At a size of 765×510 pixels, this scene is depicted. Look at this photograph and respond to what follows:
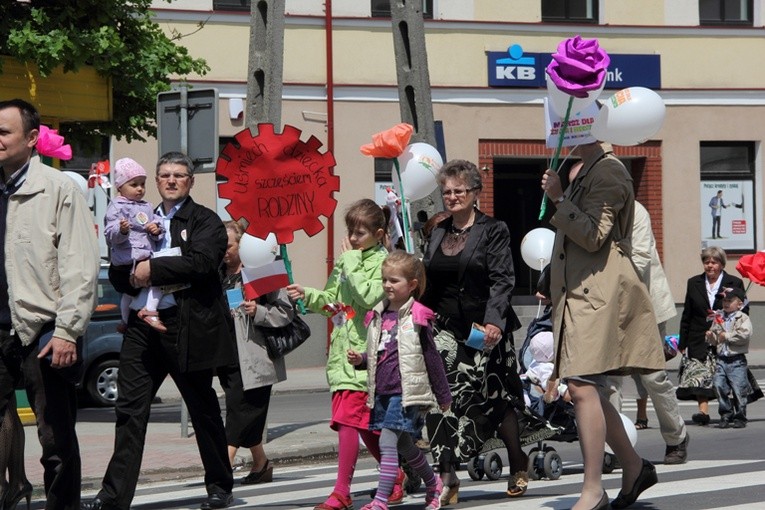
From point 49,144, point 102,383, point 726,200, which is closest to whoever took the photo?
point 49,144

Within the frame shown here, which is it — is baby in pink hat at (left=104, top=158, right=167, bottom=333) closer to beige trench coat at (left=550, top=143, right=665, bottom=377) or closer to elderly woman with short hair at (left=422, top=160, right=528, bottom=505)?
elderly woman with short hair at (left=422, top=160, right=528, bottom=505)

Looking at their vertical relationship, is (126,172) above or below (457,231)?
above

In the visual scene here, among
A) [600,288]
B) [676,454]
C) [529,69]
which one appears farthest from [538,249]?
[529,69]

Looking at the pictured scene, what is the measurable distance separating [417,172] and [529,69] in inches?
669

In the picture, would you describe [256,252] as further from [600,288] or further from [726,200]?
[726,200]

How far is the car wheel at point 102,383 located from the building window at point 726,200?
42.7ft

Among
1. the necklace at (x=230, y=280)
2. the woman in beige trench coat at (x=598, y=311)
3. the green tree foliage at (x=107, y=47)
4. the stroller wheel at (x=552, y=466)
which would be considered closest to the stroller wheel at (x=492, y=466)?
the stroller wheel at (x=552, y=466)

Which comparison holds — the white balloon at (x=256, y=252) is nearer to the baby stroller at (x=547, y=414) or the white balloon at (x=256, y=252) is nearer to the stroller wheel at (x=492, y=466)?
the baby stroller at (x=547, y=414)

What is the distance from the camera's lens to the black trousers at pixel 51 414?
7.44 meters

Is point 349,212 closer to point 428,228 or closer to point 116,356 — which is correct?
point 428,228

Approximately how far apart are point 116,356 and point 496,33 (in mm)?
10892

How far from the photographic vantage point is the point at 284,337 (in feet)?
35.7

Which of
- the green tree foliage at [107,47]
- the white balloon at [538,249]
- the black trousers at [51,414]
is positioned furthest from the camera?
the green tree foliage at [107,47]

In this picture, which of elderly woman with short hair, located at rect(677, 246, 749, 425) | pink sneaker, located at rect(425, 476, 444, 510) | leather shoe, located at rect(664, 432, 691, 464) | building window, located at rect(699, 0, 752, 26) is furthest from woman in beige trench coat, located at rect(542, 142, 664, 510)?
building window, located at rect(699, 0, 752, 26)
